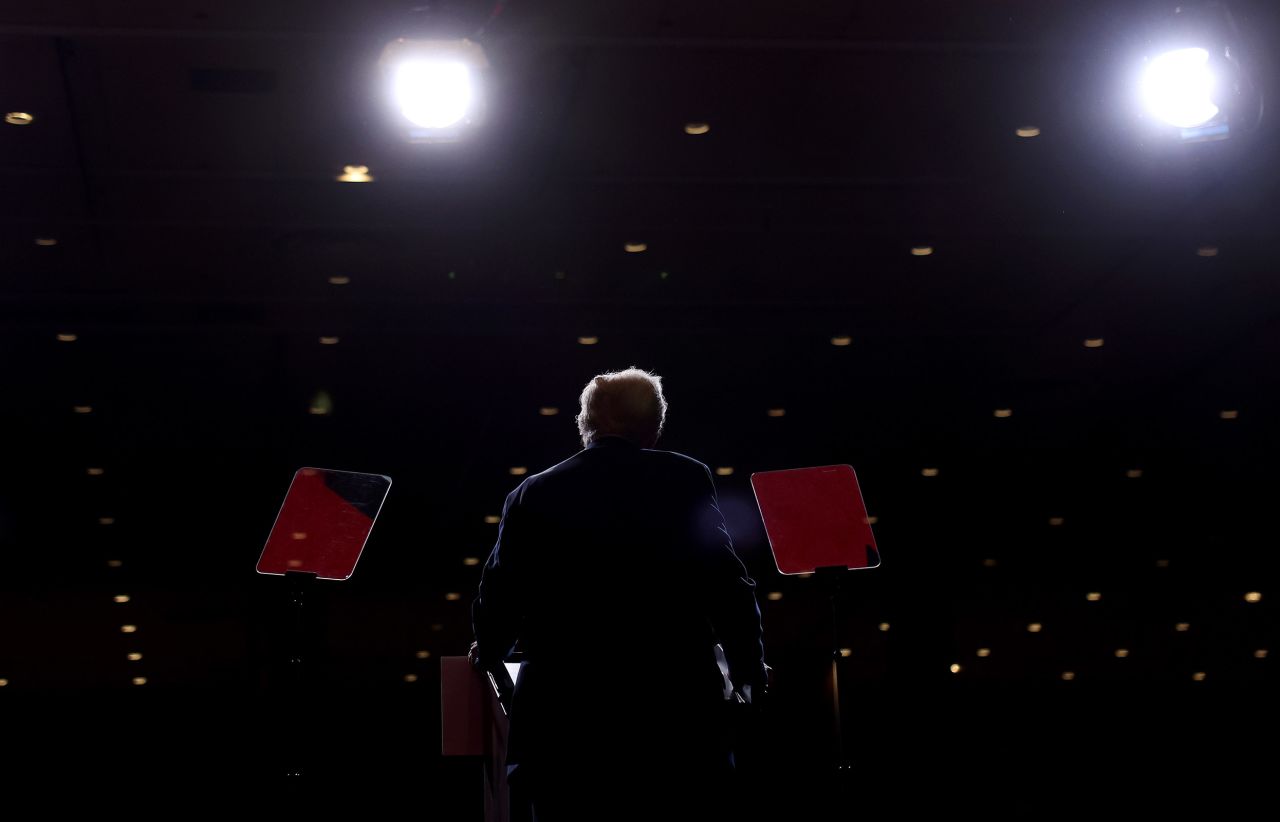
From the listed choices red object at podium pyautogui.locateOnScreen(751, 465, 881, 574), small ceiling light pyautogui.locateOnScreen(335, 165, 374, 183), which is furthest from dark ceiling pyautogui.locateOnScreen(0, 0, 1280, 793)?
red object at podium pyautogui.locateOnScreen(751, 465, 881, 574)

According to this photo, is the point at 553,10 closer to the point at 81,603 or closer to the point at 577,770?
the point at 577,770

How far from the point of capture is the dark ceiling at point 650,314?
120 inches

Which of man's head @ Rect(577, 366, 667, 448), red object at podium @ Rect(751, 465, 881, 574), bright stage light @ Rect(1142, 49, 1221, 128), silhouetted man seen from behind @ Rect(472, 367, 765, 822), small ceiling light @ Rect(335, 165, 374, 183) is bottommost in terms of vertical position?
silhouetted man seen from behind @ Rect(472, 367, 765, 822)

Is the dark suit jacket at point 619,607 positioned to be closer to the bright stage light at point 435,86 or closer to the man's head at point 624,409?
the man's head at point 624,409

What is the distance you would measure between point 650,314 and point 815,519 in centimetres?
282

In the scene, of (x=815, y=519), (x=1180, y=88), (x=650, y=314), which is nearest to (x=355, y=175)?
(x=650, y=314)

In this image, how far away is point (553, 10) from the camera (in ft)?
9.29

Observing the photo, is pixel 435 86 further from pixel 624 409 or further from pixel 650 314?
pixel 650 314

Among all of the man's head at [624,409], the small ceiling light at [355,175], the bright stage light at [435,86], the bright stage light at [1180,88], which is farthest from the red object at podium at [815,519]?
the small ceiling light at [355,175]

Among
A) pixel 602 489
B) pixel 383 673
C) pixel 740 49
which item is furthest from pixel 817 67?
pixel 383 673

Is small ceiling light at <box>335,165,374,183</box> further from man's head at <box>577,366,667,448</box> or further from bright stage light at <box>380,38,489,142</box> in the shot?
man's head at <box>577,366,667,448</box>

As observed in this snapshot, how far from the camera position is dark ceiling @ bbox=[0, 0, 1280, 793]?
3.04 metres

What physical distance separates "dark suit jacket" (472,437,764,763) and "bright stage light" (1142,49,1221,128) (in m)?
1.59

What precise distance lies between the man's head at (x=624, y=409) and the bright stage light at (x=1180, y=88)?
1.53 metres
